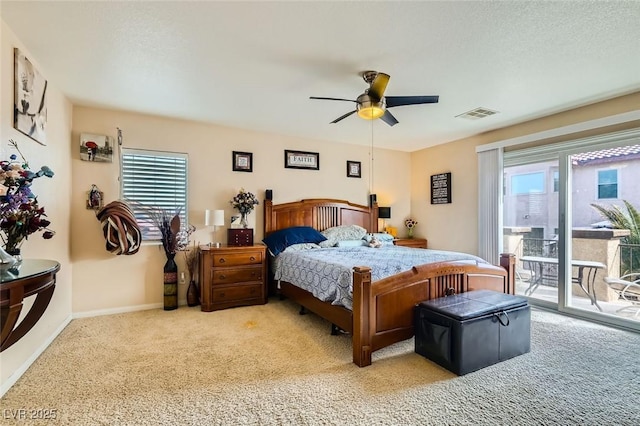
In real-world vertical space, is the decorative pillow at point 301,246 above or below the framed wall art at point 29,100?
below

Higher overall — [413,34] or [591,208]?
[413,34]

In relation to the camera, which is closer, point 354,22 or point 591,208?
point 354,22

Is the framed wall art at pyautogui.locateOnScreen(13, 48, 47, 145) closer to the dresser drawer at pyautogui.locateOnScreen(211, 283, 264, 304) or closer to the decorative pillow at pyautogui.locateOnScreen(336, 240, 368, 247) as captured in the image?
the dresser drawer at pyautogui.locateOnScreen(211, 283, 264, 304)

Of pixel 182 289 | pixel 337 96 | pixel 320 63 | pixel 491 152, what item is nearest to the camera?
pixel 320 63

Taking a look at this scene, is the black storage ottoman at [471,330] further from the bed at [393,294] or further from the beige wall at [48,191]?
the beige wall at [48,191]

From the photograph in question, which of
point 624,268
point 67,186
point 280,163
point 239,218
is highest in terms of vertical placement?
point 280,163

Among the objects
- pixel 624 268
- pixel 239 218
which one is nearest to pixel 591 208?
pixel 624 268

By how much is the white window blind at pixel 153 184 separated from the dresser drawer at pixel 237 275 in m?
0.88

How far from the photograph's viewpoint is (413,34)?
2293 mm

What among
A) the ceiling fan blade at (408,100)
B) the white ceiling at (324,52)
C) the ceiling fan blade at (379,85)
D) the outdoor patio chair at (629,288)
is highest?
the white ceiling at (324,52)

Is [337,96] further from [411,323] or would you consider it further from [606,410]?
[606,410]

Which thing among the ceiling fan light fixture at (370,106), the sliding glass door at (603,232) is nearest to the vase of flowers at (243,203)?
the ceiling fan light fixture at (370,106)

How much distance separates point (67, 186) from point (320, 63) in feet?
10.8

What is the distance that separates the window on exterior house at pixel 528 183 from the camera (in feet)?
14.1
